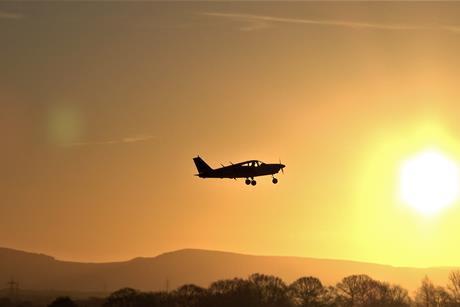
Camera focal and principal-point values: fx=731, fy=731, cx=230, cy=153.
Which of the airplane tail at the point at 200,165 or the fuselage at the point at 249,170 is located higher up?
the airplane tail at the point at 200,165

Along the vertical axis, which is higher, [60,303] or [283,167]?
[283,167]

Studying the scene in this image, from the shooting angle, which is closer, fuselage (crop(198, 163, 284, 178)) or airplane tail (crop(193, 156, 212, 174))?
fuselage (crop(198, 163, 284, 178))

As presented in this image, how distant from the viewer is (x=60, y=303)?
589ft

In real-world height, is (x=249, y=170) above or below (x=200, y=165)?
below

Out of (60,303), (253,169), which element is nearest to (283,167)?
(253,169)

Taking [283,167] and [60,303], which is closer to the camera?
[283,167]

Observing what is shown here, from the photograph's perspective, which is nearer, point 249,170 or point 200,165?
point 249,170

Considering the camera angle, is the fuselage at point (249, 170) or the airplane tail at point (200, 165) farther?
the airplane tail at point (200, 165)

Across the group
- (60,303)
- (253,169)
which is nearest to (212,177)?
(253,169)

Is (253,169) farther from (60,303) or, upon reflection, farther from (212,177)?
(60,303)

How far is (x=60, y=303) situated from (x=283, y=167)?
3319 inches

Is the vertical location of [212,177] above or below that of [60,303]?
above

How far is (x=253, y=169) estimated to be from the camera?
119 metres

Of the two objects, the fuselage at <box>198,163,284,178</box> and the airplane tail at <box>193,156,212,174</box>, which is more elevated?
the airplane tail at <box>193,156,212,174</box>
